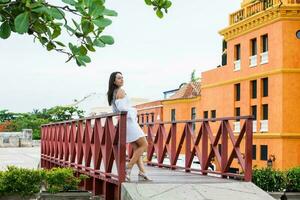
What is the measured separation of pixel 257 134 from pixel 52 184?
20.6 metres

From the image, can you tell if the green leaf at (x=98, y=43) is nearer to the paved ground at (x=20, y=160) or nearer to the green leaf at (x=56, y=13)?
the green leaf at (x=56, y=13)

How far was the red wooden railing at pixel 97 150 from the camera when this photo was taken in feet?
31.1

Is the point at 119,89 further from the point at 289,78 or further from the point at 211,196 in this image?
the point at 289,78

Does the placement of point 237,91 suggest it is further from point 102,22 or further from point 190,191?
point 102,22

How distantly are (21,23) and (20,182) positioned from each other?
429 inches

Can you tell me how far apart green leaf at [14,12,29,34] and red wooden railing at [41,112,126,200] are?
19.9 feet

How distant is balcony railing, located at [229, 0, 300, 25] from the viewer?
30.9 meters

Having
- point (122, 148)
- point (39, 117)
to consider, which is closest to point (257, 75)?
point (122, 148)

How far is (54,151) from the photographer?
64.7 feet

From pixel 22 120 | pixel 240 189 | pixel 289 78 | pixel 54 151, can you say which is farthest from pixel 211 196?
pixel 22 120

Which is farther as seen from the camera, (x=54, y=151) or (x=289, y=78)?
(x=289, y=78)

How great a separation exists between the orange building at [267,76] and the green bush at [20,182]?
17648 millimetres

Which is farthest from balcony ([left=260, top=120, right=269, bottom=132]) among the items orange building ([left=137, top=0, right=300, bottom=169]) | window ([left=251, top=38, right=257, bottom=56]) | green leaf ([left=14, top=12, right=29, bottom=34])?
green leaf ([left=14, top=12, right=29, bottom=34])

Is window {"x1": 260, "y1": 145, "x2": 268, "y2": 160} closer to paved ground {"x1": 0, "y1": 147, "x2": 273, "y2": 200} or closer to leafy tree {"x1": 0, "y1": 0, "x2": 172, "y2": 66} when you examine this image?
paved ground {"x1": 0, "y1": 147, "x2": 273, "y2": 200}
